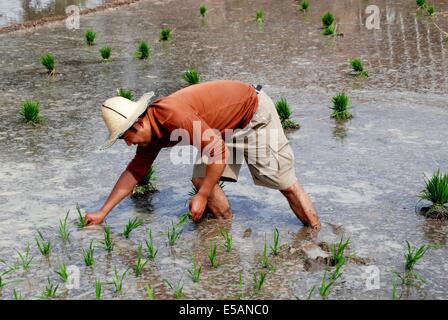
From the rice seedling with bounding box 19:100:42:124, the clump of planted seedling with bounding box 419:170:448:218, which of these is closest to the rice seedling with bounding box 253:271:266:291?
the clump of planted seedling with bounding box 419:170:448:218

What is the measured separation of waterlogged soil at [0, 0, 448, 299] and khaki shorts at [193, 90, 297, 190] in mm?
401

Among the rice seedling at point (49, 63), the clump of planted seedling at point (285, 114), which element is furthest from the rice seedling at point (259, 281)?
the rice seedling at point (49, 63)

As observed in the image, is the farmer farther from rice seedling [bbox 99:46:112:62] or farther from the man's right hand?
rice seedling [bbox 99:46:112:62]

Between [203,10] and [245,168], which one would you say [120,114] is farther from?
[203,10]

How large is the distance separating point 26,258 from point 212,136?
4.49 feet

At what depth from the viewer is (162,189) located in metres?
5.91

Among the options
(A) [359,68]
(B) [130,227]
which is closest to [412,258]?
(B) [130,227]

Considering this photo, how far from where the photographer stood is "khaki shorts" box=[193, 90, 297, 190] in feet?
16.0

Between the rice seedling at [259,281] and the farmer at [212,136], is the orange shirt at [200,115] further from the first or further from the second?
the rice seedling at [259,281]

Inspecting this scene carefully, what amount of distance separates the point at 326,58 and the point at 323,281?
21.8 ft

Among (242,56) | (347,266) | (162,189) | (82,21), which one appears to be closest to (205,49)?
(242,56)

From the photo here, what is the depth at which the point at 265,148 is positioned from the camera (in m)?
4.89

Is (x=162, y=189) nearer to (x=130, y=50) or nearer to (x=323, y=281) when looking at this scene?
(x=323, y=281)

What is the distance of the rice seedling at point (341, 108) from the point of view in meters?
7.60
